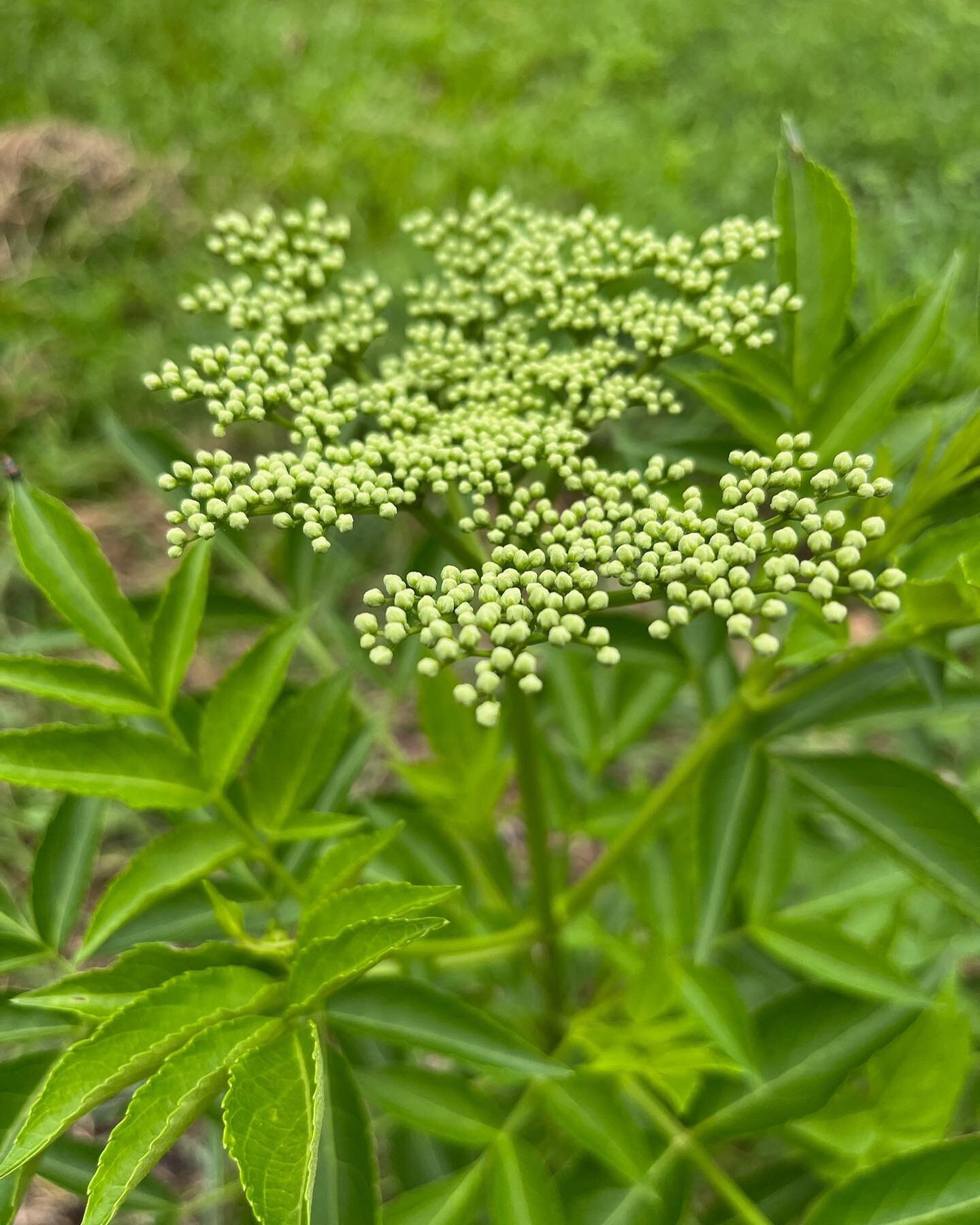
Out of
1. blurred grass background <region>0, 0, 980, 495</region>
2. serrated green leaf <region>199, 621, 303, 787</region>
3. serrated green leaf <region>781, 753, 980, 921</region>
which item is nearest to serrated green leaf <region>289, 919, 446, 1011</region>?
serrated green leaf <region>199, 621, 303, 787</region>

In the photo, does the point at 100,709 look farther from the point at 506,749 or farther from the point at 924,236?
the point at 924,236

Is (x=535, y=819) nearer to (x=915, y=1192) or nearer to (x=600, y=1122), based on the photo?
(x=600, y=1122)

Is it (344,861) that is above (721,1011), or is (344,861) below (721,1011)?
above

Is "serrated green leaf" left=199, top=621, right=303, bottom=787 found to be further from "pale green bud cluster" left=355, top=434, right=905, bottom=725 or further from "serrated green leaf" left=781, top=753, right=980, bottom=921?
"serrated green leaf" left=781, top=753, right=980, bottom=921

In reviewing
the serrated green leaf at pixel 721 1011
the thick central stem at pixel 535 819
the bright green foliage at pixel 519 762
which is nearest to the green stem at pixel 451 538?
the bright green foliage at pixel 519 762

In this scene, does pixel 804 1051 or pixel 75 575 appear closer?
pixel 75 575

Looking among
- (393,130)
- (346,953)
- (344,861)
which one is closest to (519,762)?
(344,861)

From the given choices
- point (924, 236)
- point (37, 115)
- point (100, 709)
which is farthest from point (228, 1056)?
point (37, 115)
